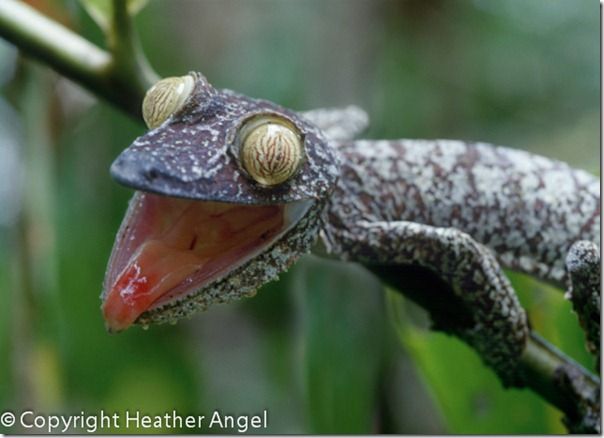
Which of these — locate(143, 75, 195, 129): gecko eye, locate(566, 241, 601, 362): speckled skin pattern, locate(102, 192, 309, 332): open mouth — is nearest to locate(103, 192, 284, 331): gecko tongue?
locate(102, 192, 309, 332): open mouth

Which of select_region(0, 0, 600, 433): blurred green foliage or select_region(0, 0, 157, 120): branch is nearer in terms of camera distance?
select_region(0, 0, 157, 120): branch

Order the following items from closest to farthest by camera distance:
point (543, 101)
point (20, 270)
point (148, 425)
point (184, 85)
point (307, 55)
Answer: point (184, 85), point (20, 270), point (148, 425), point (307, 55), point (543, 101)

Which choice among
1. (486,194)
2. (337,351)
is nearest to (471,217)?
(486,194)

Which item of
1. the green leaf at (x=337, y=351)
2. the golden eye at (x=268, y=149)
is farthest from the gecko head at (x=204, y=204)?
the green leaf at (x=337, y=351)

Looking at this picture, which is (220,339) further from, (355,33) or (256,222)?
(256,222)

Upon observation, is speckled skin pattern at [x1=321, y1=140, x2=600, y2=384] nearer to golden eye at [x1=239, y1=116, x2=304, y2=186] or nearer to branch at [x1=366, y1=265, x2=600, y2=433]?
branch at [x1=366, y1=265, x2=600, y2=433]

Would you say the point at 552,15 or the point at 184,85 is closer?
the point at 184,85

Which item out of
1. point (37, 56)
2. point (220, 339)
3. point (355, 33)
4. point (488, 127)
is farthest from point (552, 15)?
point (37, 56)
